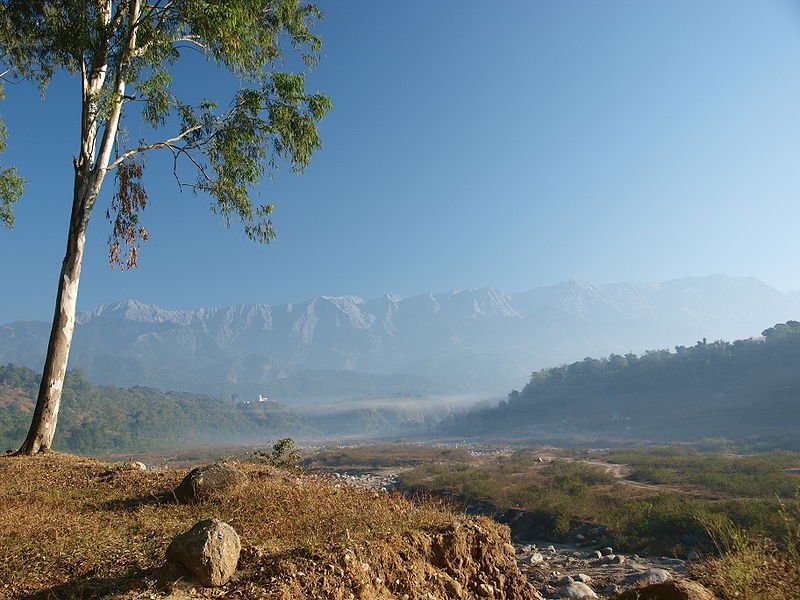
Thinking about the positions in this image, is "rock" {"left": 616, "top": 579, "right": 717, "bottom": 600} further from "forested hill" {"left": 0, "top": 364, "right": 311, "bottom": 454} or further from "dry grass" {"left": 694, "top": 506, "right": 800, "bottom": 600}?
"forested hill" {"left": 0, "top": 364, "right": 311, "bottom": 454}

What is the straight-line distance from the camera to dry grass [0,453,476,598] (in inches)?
180

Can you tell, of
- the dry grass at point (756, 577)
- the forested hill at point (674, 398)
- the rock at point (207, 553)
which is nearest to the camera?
the rock at point (207, 553)

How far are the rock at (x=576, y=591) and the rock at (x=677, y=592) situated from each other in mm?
4539

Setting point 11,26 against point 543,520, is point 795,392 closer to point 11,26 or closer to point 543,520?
point 543,520

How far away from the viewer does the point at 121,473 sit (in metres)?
9.36

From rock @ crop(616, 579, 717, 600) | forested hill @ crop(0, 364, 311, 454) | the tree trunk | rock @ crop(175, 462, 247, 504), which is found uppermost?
the tree trunk

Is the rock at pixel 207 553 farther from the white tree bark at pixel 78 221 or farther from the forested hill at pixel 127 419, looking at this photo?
the forested hill at pixel 127 419

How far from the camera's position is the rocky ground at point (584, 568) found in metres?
10.9

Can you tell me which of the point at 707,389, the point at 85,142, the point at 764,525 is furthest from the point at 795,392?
the point at 85,142

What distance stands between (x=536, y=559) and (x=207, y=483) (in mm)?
10746

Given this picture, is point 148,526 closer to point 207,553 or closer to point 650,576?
point 207,553

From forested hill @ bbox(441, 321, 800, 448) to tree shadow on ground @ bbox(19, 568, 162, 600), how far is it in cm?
6489

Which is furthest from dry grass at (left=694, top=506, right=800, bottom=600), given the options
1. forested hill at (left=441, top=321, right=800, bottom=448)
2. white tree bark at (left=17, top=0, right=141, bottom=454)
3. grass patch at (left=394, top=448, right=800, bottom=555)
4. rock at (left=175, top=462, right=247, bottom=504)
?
forested hill at (left=441, top=321, right=800, bottom=448)

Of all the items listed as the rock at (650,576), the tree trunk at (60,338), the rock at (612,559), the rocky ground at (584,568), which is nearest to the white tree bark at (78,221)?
the tree trunk at (60,338)
